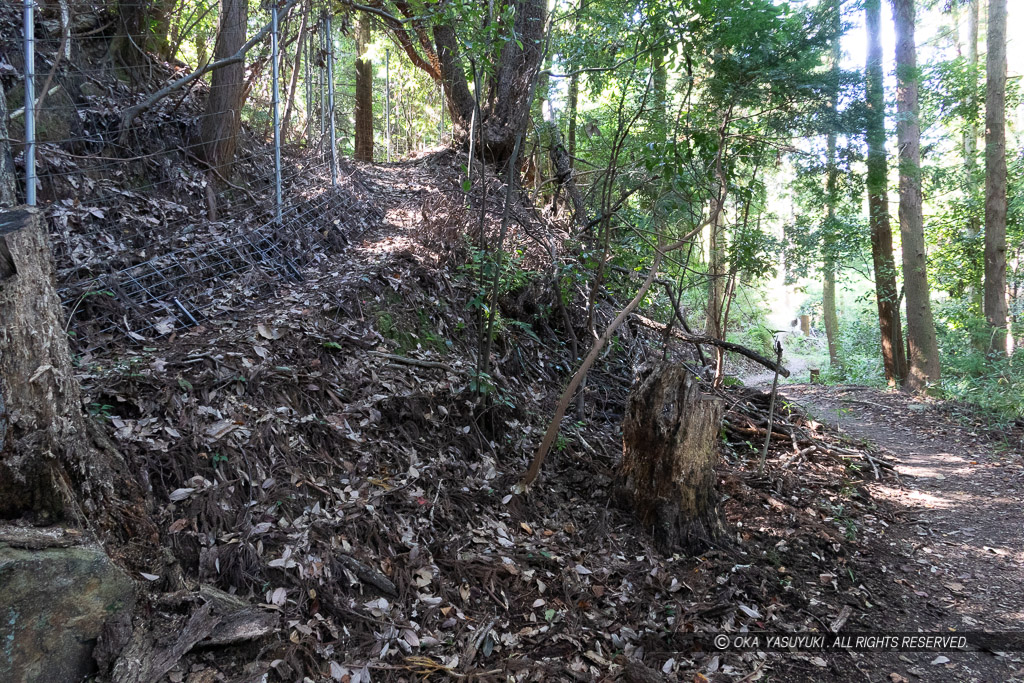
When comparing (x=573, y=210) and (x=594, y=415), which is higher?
(x=573, y=210)

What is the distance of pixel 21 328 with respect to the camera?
225cm

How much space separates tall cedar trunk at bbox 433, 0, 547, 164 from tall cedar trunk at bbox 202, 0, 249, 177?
235 centimetres

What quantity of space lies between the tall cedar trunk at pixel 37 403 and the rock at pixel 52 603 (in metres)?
0.15

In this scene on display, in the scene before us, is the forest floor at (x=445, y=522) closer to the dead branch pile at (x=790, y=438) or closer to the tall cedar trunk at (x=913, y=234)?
the dead branch pile at (x=790, y=438)

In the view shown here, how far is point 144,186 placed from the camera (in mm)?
6281

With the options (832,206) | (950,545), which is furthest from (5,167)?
(832,206)

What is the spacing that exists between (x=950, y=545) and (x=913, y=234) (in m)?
7.58

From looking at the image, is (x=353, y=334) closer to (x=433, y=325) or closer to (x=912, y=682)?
(x=433, y=325)

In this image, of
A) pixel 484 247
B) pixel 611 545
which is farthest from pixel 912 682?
pixel 484 247

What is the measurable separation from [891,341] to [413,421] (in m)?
10.7

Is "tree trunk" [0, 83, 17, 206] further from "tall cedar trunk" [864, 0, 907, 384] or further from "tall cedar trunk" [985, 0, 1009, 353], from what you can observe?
"tall cedar trunk" [985, 0, 1009, 353]

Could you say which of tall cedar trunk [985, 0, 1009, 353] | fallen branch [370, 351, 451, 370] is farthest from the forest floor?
tall cedar trunk [985, 0, 1009, 353]

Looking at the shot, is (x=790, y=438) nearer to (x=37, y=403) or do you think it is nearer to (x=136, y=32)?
(x=37, y=403)

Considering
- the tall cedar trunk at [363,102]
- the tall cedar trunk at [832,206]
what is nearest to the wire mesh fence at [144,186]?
the tall cedar trunk at [363,102]
